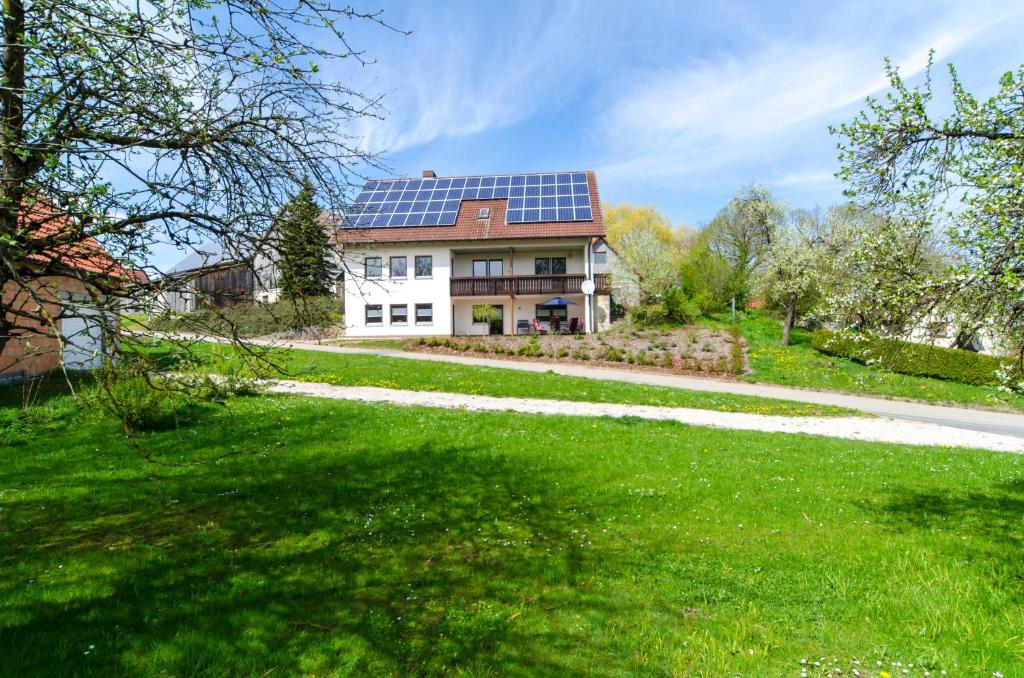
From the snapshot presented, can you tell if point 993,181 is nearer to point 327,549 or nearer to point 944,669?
point 944,669

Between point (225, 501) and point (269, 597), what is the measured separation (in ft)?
8.09

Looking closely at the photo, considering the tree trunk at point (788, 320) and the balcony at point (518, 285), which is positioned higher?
the balcony at point (518, 285)

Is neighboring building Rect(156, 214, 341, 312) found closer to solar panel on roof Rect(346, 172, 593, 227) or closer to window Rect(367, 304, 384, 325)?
solar panel on roof Rect(346, 172, 593, 227)

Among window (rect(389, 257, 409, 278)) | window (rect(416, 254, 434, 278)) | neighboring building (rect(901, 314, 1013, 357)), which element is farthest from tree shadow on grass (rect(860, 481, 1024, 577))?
window (rect(389, 257, 409, 278))

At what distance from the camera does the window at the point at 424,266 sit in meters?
33.1

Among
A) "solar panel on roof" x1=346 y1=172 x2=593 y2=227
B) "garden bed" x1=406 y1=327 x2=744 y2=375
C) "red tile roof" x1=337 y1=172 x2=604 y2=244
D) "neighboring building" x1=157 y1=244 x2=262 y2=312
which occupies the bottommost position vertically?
"garden bed" x1=406 y1=327 x2=744 y2=375


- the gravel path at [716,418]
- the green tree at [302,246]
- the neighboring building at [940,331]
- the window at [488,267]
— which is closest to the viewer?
the green tree at [302,246]

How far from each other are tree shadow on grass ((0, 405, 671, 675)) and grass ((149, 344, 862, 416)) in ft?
26.1

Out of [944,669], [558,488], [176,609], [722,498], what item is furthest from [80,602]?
[722,498]

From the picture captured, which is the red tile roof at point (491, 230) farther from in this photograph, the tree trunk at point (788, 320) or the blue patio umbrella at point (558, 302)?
the tree trunk at point (788, 320)

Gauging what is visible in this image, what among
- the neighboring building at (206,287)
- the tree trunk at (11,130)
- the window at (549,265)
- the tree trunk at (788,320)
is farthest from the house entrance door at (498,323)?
the tree trunk at (11,130)

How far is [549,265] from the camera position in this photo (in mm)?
34250

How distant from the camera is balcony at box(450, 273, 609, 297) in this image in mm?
32500

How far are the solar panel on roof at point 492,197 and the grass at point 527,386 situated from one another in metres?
16.0
